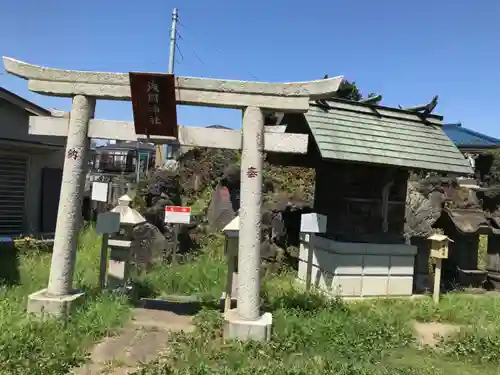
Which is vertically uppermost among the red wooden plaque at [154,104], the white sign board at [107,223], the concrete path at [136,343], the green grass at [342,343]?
the red wooden plaque at [154,104]

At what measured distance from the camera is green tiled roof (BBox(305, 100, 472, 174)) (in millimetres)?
8352

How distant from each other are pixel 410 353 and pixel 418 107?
6.24 m

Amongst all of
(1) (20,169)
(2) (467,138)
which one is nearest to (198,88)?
(1) (20,169)

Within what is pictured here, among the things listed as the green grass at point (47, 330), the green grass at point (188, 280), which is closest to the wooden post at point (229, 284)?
the green grass at point (188, 280)

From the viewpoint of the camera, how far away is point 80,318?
611cm

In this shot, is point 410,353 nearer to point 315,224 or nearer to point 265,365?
point 265,365

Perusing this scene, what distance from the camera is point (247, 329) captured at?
5.74 metres

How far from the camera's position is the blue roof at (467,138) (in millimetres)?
29891

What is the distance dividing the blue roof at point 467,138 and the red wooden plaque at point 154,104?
27.6 meters

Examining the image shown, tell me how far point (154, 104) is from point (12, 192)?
6773mm

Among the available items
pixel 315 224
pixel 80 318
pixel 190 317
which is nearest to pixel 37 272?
pixel 80 318

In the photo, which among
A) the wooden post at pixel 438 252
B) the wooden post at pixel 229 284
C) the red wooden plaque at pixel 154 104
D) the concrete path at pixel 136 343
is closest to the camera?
the concrete path at pixel 136 343

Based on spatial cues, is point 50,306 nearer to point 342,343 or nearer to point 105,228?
point 105,228

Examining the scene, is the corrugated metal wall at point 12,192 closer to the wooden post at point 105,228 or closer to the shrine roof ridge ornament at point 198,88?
the wooden post at point 105,228
